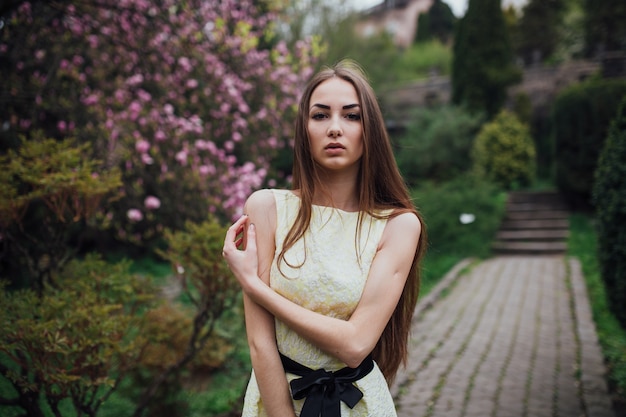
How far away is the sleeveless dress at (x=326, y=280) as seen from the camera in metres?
1.54

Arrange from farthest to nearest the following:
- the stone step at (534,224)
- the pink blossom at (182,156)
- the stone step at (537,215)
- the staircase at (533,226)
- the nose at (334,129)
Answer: the stone step at (537,215), the stone step at (534,224), the staircase at (533,226), the pink blossom at (182,156), the nose at (334,129)

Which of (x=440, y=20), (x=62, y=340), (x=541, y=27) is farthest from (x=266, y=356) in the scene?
(x=440, y=20)

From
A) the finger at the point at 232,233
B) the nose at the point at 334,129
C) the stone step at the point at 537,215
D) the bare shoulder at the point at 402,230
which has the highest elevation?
the nose at the point at 334,129

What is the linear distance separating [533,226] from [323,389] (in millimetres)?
11162

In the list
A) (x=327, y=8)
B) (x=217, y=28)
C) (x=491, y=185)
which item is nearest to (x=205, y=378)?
(x=217, y=28)

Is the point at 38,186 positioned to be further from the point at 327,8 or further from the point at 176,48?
the point at 327,8

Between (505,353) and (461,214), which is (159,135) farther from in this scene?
(461,214)

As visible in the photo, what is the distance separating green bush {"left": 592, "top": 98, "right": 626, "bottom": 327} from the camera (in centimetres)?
345

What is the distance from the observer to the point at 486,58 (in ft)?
54.2

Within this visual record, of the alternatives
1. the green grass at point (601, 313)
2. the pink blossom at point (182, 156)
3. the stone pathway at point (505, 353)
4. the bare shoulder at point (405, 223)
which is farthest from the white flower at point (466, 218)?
the bare shoulder at point (405, 223)

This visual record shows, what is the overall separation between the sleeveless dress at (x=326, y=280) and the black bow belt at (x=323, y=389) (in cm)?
2

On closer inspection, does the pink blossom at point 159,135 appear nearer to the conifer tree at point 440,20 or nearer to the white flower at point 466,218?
the white flower at point 466,218

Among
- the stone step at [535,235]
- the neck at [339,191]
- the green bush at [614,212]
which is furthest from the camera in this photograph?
the stone step at [535,235]

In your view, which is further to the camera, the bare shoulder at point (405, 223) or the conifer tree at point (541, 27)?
the conifer tree at point (541, 27)
